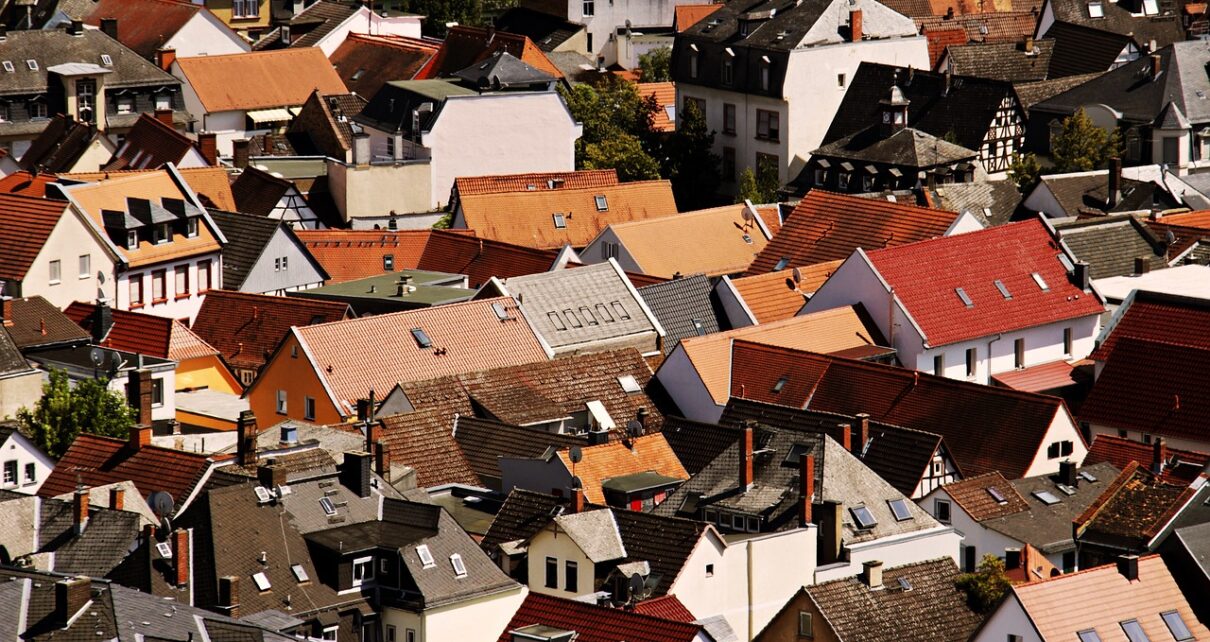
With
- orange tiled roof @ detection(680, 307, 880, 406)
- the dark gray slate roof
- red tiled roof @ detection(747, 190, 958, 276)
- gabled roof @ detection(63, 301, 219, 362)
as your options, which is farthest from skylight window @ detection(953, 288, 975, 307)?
gabled roof @ detection(63, 301, 219, 362)

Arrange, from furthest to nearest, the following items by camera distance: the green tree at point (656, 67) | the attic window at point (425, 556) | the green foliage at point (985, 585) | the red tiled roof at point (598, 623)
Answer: the green tree at point (656, 67) → the green foliage at point (985, 585) → the attic window at point (425, 556) → the red tiled roof at point (598, 623)

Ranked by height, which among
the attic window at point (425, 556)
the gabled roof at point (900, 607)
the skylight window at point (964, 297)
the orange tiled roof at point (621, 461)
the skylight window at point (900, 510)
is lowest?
the gabled roof at point (900, 607)

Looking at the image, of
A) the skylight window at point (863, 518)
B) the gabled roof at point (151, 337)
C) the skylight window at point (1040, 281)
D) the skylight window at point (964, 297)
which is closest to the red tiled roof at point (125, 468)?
the gabled roof at point (151, 337)

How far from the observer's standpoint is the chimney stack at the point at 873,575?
72750mm

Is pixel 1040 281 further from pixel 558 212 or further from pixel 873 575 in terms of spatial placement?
pixel 873 575

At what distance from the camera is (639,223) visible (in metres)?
107

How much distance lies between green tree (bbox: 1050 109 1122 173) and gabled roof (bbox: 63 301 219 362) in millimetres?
36961

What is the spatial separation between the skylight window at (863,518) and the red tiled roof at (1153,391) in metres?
13.1

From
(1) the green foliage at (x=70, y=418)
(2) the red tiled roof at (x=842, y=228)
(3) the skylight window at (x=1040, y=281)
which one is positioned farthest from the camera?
(2) the red tiled roof at (x=842, y=228)

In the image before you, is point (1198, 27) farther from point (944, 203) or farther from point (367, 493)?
point (367, 493)

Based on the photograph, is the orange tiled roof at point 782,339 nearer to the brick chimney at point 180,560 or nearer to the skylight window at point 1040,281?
the skylight window at point 1040,281

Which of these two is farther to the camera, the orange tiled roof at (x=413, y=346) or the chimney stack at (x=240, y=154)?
the chimney stack at (x=240, y=154)

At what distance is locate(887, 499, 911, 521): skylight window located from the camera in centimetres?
7619

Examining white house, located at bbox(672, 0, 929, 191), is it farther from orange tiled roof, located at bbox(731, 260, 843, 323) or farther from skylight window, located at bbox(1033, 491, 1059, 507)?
skylight window, located at bbox(1033, 491, 1059, 507)
